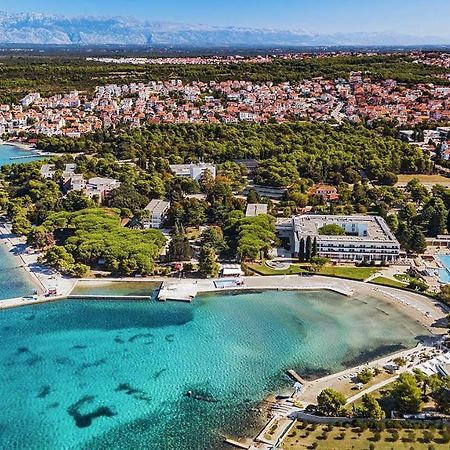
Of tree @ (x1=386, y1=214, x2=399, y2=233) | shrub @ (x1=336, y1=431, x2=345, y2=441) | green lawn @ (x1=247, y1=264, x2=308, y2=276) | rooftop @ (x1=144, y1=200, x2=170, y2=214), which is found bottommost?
shrub @ (x1=336, y1=431, x2=345, y2=441)

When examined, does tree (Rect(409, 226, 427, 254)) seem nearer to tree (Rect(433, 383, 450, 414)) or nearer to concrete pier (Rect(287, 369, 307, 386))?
concrete pier (Rect(287, 369, 307, 386))

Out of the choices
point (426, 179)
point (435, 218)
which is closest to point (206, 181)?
point (435, 218)

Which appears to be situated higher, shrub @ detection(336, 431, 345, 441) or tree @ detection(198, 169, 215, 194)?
tree @ detection(198, 169, 215, 194)

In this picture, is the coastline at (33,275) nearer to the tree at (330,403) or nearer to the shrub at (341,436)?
the tree at (330,403)

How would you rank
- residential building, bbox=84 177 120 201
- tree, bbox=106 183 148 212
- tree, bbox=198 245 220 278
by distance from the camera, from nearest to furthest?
tree, bbox=198 245 220 278 → tree, bbox=106 183 148 212 → residential building, bbox=84 177 120 201

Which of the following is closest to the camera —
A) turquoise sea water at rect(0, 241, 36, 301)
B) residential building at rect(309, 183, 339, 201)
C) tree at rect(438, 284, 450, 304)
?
tree at rect(438, 284, 450, 304)

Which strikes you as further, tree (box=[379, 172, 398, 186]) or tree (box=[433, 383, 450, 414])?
tree (box=[379, 172, 398, 186])

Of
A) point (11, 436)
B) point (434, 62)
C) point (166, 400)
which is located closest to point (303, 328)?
point (166, 400)

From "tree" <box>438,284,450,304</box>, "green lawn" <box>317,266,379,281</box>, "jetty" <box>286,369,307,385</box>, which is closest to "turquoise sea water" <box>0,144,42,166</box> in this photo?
"green lawn" <box>317,266,379,281</box>
